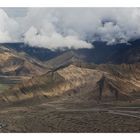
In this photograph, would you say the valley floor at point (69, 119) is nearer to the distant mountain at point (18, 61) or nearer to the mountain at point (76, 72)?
the mountain at point (76, 72)

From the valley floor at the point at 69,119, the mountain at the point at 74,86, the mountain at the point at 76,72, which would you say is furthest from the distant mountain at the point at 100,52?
the valley floor at the point at 69,119

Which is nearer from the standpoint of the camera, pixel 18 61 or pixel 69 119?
pixel 69 119

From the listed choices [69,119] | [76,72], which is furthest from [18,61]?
[69,119]

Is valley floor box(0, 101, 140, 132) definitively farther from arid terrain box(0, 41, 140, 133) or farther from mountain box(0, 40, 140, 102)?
mountain box(0, 40, 140, 102)

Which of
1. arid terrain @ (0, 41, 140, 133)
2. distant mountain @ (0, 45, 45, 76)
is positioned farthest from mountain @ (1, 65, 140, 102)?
distant mountain @ (0, 45, 45, 76)

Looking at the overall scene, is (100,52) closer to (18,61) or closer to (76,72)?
(76,72)

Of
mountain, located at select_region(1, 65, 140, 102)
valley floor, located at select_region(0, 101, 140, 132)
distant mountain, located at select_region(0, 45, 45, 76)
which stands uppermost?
distant mountain, located at select_region(0, 45, 45, 76)

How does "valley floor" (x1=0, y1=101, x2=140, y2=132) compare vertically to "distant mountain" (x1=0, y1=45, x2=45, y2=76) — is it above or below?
below

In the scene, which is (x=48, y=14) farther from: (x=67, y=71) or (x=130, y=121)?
(x=130, y=121)
